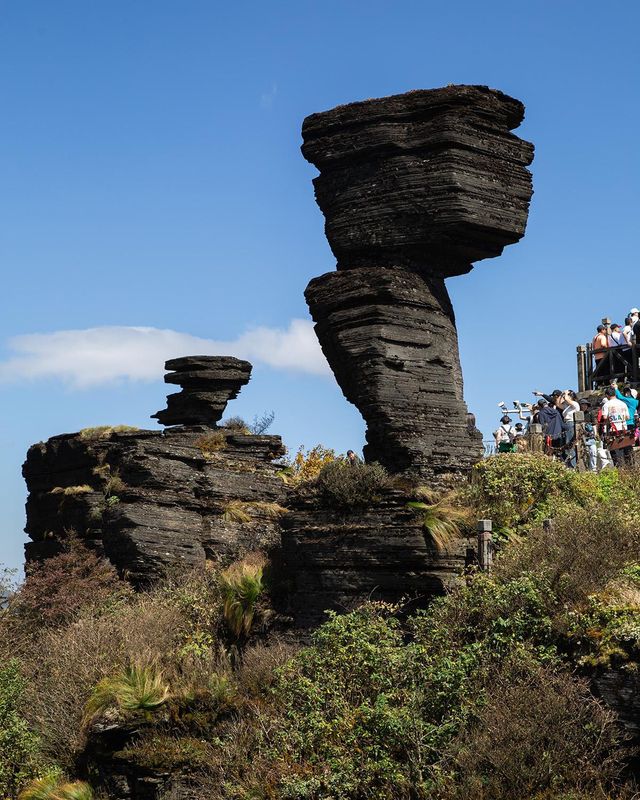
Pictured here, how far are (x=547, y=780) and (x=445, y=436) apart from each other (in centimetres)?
848

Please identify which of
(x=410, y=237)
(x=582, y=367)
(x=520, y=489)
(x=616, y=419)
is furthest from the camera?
(x=582, y=367)

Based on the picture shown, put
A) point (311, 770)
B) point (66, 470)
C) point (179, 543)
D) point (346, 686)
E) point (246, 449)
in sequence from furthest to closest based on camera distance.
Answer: point (66, 470) < point (246, 449) < point (179, 543) < point (346, 686) < point (311, 770)

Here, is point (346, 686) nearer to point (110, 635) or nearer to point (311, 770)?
point (311, 770)

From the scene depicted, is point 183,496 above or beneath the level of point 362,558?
above

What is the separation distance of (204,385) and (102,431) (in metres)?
4.30

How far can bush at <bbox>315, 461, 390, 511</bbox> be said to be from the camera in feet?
73.5

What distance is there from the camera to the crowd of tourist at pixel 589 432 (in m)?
28.6

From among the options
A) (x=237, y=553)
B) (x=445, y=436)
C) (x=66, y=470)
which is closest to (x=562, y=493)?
(x=445, y=436)

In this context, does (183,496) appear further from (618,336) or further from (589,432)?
(618,336)

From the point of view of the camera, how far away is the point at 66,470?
37.7 metres

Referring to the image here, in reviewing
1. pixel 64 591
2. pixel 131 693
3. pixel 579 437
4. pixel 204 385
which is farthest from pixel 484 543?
pixel 204 385

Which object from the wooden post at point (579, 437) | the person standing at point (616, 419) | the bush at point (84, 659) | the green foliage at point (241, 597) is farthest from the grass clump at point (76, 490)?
the person standing at point (616, 419)

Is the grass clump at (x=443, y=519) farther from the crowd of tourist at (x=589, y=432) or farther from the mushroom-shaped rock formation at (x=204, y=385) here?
the mushroom-shaped rock formation at (x=204, y=385)

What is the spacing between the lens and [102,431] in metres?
37.2
